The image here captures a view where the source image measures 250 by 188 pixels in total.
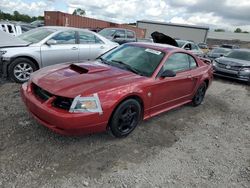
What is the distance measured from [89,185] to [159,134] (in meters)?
1.77

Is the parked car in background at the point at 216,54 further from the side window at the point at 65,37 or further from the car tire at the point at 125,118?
Answer: the car tire at the point at 125,118

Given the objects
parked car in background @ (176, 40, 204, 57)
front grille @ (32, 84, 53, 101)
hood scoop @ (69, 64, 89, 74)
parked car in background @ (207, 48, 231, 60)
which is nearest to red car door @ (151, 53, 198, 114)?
hood scoop @ (69, 64, 89, 74)

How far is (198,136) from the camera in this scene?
13.9ft

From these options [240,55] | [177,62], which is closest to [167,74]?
[177,62]

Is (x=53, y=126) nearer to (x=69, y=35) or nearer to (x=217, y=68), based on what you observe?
(x=69, y=35)

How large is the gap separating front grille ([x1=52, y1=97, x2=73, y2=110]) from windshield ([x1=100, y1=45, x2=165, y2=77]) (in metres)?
1.39

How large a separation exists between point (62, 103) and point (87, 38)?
4354 mm

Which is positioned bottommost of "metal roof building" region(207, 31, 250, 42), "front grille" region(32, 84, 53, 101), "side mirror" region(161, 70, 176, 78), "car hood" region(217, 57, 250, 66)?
"metal roof building" region(207, 31, 250, 42)

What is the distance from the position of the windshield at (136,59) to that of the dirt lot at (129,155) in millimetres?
1053

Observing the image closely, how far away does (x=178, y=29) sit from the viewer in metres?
51.1

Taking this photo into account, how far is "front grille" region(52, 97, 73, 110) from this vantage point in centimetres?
309

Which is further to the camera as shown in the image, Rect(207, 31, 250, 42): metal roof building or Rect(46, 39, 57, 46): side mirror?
Rect(207, 31, 250, 42): metal roof building

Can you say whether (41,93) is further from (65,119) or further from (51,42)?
(51,42)

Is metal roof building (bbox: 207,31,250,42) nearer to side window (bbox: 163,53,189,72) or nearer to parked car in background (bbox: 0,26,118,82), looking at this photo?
parked car in background (bbox: 0,26,118,82)
